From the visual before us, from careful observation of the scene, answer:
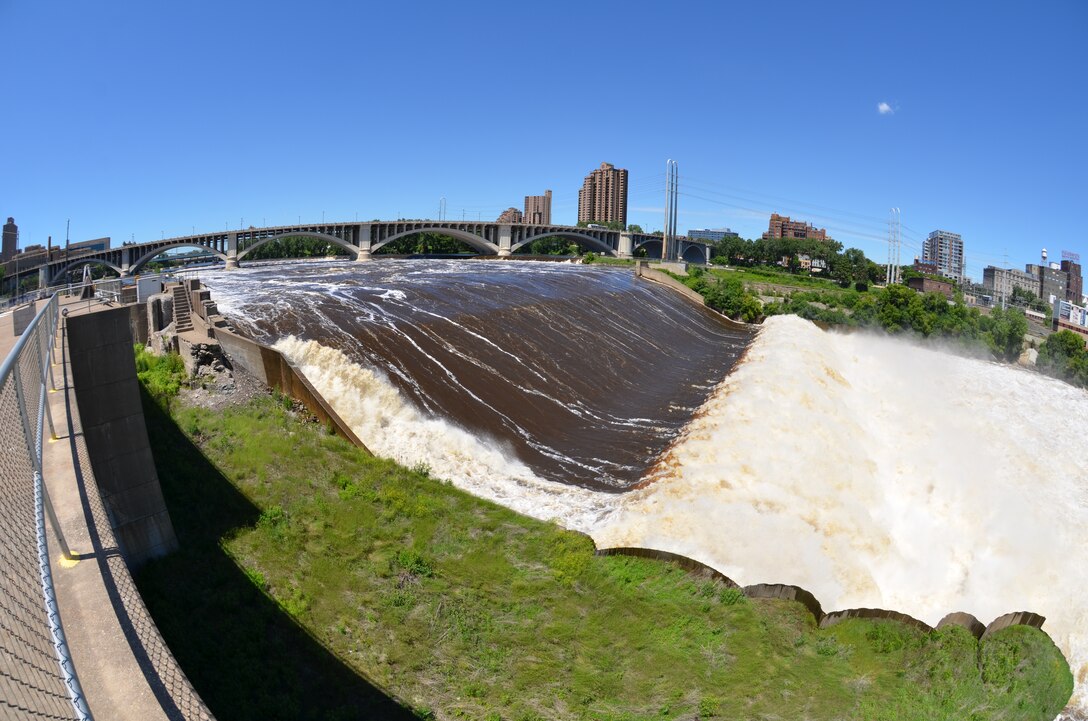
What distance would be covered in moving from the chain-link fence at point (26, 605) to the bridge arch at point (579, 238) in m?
71.2

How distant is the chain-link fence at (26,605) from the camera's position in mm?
3002

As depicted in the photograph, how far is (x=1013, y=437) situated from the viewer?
2219 cm

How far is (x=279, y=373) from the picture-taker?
671 inches

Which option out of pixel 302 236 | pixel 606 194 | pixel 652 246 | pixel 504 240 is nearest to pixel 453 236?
pixel 504 240

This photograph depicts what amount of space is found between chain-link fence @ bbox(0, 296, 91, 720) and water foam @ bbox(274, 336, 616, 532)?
946 centimetres

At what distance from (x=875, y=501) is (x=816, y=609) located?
6026 mm

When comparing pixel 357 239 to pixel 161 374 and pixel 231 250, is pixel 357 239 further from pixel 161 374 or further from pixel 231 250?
pixel 161 374

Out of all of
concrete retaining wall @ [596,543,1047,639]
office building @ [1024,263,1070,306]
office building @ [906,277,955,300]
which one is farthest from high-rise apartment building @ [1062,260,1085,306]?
concrete retaining wall @ [596,543,1047,639]

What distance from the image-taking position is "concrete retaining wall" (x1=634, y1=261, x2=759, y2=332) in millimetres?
41594

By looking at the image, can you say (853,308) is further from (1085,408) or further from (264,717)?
(264,717)

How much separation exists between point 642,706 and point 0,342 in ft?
39.2

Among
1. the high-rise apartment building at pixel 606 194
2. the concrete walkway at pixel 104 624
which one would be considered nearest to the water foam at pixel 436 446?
the concrete walkway at pixel 104 624

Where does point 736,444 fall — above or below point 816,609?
above

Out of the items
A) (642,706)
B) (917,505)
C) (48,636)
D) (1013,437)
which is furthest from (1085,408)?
(48,636)
